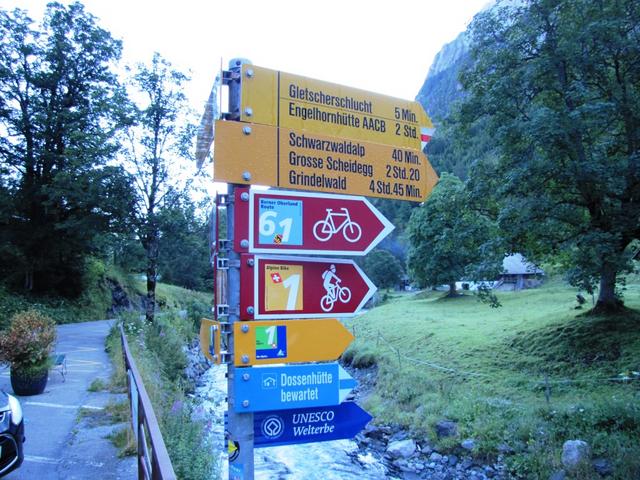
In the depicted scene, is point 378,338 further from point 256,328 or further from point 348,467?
point 256,328

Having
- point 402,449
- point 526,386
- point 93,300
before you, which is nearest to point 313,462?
point 402,449

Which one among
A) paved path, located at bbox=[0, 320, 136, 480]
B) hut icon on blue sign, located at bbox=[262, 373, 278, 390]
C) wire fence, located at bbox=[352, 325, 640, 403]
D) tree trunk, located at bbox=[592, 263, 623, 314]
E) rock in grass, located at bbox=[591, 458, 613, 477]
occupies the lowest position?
rock in grass, located at bbox=[591, 458, 613, 477]

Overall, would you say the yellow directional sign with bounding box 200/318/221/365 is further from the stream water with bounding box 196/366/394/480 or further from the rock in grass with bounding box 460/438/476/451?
the rock in grass with bounding box 460/438/476/451

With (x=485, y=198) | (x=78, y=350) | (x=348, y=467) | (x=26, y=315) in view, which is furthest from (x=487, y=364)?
(x=78, y=350)

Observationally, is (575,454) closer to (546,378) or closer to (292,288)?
(546,378)

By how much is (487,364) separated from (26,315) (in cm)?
1300

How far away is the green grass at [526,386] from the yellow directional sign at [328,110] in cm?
849

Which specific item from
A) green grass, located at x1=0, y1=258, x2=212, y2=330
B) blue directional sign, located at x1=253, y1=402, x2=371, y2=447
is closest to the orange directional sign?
blue directional sign, located at x1=253, y1=402, x2=371, y2=447

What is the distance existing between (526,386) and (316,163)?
1171cm

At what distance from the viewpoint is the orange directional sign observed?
2.68 meters

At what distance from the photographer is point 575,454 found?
352 inches

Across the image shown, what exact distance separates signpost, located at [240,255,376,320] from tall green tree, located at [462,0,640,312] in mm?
9344

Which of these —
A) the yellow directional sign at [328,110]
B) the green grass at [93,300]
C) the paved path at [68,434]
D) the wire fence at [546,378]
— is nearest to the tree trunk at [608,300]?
the wire fence at [546,378]

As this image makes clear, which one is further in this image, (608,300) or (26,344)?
(608,300)
